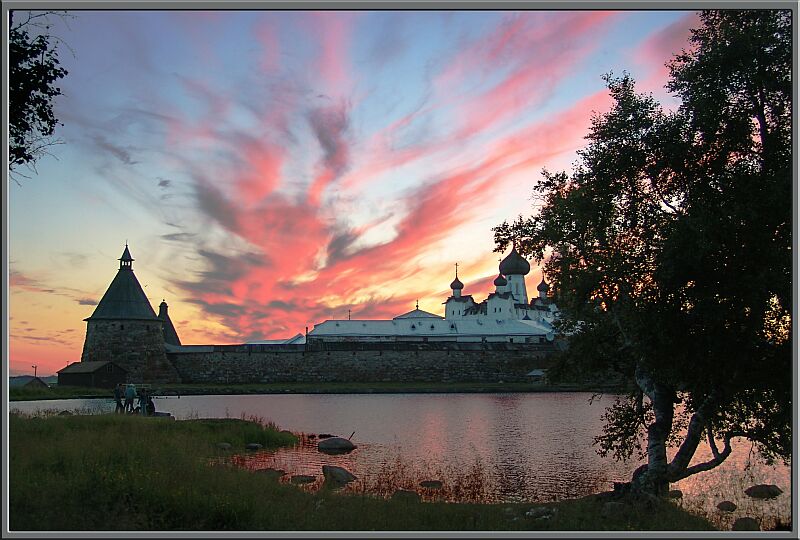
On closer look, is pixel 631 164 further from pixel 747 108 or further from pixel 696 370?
pixel 696 370

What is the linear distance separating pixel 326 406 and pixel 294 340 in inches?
1724

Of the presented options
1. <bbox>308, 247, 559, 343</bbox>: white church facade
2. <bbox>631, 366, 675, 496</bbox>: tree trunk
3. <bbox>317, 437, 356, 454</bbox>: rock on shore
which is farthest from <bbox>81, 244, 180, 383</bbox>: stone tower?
<bbox>631, 366, 675, 496</bbox>: tree trunk

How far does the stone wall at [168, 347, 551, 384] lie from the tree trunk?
1836 inches

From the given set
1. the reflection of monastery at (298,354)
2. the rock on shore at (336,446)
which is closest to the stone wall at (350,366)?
the reflection of monastery at (298,354)

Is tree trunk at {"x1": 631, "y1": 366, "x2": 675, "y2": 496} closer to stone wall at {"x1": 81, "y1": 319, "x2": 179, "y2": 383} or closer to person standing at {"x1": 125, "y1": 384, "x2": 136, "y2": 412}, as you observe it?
person standing at {"x1": 125, "y1": 384, "x2": 136, "y2": 412}

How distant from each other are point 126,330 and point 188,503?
45.0 metres

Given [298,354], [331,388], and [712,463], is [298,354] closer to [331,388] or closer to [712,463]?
[331,388]

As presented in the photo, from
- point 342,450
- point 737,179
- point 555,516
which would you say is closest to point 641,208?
point 737,179

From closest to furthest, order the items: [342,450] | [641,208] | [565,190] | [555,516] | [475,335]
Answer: [555,516], [641,208], [565,190], [342,450], [475,335]

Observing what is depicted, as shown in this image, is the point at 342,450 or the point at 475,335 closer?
the point at 342,450

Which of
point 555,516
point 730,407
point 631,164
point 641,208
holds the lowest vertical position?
point 555,516

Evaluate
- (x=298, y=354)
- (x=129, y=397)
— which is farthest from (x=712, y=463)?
(x=298, y=354)

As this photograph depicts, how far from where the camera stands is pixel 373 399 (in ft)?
139

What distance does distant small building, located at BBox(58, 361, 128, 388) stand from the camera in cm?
4544
